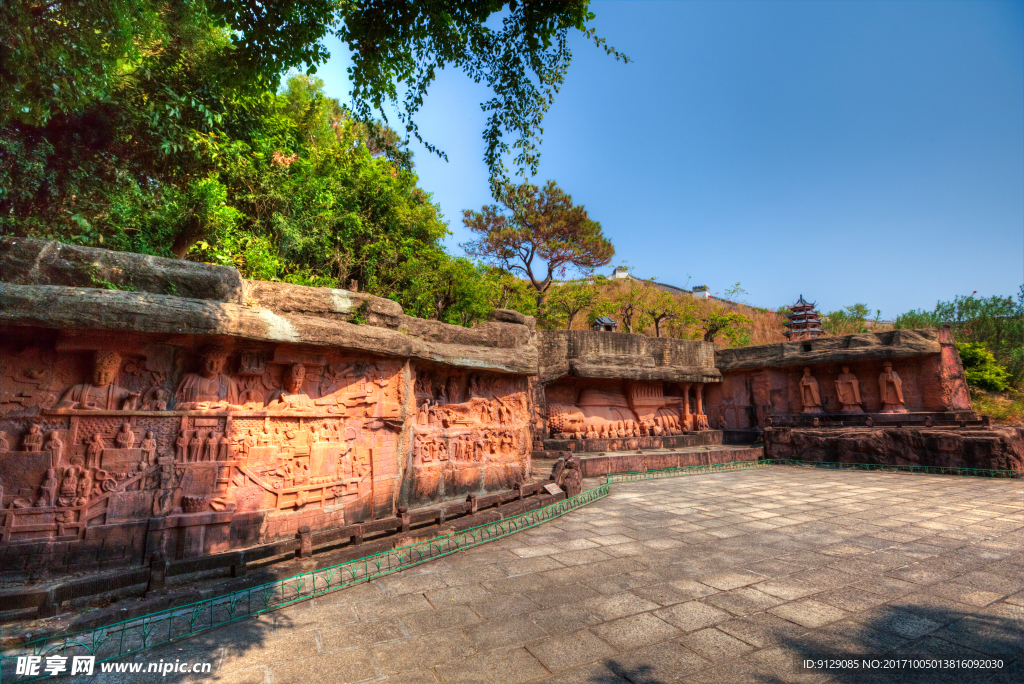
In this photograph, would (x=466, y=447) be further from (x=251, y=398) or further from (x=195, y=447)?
(x=195, y=447)

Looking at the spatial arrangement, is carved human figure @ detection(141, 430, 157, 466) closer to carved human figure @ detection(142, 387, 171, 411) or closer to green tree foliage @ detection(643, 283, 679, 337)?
carved human figure @ detection(142, 387, 171, 411)

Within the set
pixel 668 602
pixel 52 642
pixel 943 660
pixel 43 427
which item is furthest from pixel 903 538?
pixel 43 427

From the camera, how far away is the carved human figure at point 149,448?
4.49m

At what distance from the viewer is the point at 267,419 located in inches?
207

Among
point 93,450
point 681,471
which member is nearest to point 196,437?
point 93,450

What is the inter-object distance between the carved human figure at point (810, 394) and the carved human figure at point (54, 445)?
17.5m

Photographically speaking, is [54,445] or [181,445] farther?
[181,445]

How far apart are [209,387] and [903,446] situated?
46.7ft

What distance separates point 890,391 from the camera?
1330 centimetres

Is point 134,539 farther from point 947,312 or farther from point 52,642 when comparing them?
point 947,312

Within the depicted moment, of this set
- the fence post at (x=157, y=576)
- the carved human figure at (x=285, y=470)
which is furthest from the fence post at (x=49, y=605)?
the carved human figure at (x=285, y=470)

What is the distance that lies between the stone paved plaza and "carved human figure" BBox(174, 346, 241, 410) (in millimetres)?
2472

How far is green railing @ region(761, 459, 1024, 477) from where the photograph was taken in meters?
9.14

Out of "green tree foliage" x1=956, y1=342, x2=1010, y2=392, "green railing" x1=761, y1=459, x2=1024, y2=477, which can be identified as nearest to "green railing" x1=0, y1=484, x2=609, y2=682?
"green railing" x1=761, y1=459, x2=1024, y2=477
